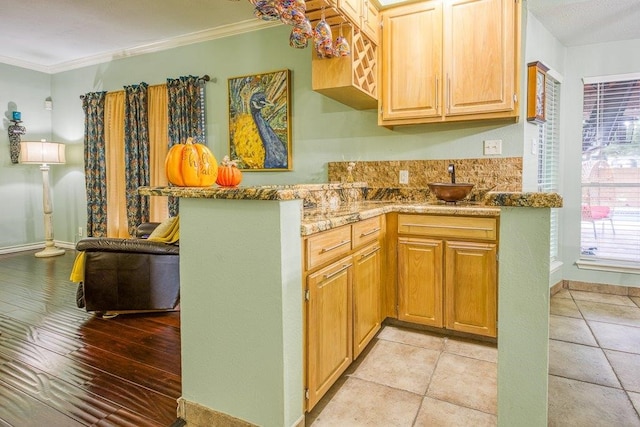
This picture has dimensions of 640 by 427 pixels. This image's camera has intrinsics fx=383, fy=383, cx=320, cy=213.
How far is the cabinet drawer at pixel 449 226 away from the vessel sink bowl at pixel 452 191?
30cm

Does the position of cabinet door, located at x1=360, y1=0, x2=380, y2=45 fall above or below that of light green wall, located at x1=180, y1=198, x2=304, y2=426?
above

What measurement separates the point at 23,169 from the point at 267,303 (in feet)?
19.3

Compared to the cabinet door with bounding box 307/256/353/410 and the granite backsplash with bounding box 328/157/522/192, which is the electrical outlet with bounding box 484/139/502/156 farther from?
the cabinet door with bounding box 307/256/353/410

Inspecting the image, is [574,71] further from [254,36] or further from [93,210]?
[93,210]

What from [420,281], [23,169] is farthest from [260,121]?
[23,169]

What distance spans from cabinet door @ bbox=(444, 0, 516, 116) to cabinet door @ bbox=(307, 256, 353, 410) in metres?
1.60

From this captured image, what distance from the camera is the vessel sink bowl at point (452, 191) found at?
108 inches

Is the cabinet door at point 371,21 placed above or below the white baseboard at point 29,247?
A: above

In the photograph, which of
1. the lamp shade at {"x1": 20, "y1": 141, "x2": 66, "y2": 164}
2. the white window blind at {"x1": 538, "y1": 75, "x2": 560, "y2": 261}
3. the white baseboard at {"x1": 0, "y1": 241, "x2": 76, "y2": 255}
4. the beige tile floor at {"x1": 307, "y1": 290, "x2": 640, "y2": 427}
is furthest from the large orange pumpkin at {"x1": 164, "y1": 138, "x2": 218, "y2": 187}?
the white baseboard at {"x1": 0, "y1": 241, "x2": 76, "y2": 255}

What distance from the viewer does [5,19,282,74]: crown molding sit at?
401 cm

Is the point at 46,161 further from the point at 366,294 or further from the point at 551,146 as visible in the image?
the point at 551,146

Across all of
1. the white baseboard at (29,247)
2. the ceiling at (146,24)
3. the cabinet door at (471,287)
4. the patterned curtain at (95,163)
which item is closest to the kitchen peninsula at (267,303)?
the cabinet door at (471,287)

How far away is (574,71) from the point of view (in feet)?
12.2

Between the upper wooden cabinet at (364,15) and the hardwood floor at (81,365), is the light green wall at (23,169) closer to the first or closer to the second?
the hardwood floor at (81,365)
